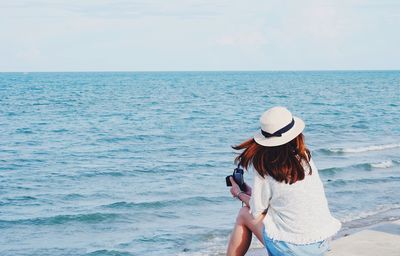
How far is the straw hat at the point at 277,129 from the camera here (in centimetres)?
458

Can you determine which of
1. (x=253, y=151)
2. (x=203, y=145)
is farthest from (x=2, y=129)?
(x=253, y=151)

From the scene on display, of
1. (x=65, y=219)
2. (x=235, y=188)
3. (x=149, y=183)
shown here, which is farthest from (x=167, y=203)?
(x=235, y=188)

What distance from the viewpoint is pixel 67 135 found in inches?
1093

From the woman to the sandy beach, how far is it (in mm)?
2285

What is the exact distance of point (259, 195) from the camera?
15.4ft

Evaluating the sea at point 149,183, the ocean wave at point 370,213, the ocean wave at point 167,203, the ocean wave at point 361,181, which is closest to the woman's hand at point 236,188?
the sea at point 149,183

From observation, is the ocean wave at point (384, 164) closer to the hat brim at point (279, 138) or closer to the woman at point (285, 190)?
the woman at point (285, 190)

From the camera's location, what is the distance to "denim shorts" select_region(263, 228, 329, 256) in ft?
15.5

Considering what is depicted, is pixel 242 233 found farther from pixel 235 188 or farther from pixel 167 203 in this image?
pixel 167 203

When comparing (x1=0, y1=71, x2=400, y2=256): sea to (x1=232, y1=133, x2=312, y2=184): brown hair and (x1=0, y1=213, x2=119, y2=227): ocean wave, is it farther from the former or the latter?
(x1=232, y1=133, x2=312, y2=184): brown hair

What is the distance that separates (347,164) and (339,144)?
199 inches

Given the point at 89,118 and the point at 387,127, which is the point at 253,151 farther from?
the point at 89,118

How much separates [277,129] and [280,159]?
0.20 m

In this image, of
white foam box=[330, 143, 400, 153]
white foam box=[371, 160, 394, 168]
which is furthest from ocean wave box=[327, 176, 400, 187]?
white foam box=[330, 143, 400, 153]
